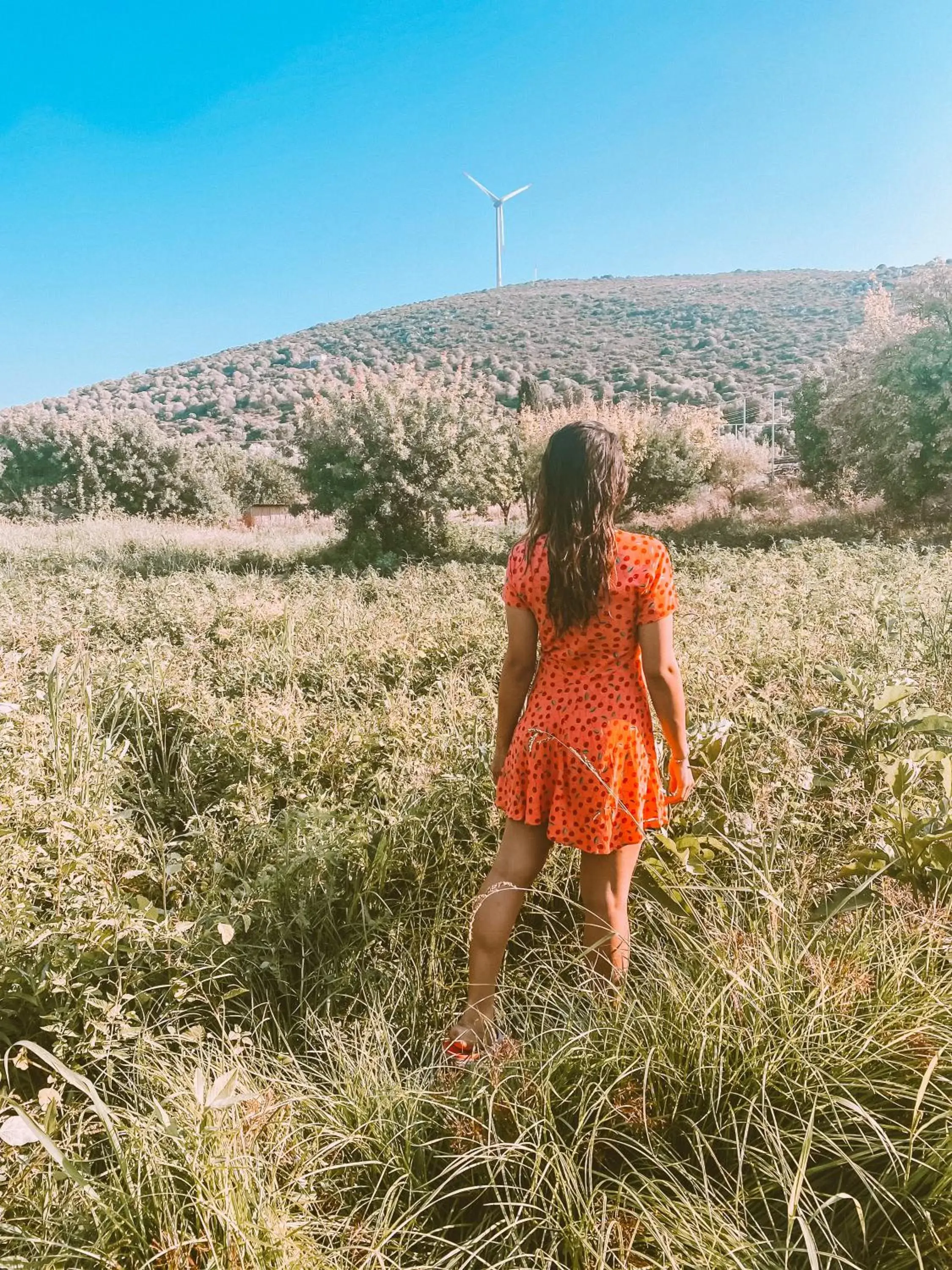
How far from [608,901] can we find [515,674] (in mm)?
857

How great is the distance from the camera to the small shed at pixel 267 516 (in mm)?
29266

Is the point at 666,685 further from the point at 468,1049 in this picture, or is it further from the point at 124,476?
the point at 124,476

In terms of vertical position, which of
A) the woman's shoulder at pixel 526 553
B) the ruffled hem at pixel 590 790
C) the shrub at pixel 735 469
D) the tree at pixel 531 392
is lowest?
the ruffled hem at pixel 590 790

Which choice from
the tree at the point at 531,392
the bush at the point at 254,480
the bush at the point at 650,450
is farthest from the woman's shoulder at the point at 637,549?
the bush at the point at 254,480

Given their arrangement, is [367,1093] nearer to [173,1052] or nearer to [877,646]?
[173,1052]

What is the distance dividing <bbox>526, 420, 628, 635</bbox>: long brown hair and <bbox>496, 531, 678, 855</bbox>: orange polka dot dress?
1.7 inches

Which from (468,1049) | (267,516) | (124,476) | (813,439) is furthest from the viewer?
(124,476)

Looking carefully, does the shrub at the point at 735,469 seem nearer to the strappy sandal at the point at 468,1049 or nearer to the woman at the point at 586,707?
the woman at the point at 586,707

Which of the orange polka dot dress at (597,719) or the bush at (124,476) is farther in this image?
the bush at (124,476)

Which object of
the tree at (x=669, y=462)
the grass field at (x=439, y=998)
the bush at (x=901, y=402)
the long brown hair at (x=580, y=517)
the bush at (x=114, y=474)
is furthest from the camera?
the bush at (x=114, y=474)

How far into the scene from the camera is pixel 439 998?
8.79 feet

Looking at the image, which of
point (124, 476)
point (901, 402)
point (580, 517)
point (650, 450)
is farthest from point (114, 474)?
point (580, 517)

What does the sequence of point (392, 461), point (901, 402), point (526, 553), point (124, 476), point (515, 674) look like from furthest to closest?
1. point (124, 476)
2. point (901, 402)
3. point (392, 461)
4. point (515, 674)
5. point (526, 553)

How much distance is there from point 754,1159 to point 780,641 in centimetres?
403
